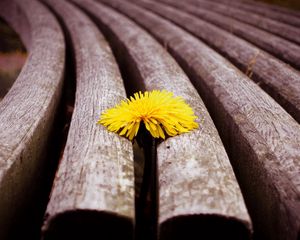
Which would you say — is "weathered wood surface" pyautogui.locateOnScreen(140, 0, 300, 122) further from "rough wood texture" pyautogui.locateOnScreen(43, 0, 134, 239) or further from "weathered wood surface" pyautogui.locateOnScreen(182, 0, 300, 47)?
"rough wood texture" pyautogui.locateOnScreen(43, 0, 134, 239)

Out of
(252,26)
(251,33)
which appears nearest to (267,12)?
(252,26)

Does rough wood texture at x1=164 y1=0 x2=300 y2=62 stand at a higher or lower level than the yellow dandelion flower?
higher

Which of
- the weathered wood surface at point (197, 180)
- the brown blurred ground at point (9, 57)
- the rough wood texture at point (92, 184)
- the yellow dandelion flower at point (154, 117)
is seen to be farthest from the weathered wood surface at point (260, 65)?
the brown blurred ground at point (9, 57)

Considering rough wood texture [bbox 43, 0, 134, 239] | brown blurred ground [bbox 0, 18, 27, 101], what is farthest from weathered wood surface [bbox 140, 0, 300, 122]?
brown blurred ground [bbox 0, 18, 27, 101]

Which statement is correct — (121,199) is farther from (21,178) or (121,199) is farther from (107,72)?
(107,72)

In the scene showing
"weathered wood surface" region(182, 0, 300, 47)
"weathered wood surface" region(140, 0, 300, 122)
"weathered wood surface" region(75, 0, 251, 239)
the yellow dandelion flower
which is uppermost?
"weathered wood surface" region(182, 0, 300, 47)

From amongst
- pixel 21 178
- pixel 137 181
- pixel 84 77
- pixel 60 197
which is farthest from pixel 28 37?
pixel 60 197

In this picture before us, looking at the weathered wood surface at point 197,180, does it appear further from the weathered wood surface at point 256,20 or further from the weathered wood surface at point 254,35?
the weathered wood surface at point 256,20

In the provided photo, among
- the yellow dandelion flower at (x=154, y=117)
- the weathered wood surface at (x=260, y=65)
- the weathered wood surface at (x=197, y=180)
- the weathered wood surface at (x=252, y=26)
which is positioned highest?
the weathered wood surface at (x=252, y=26)
